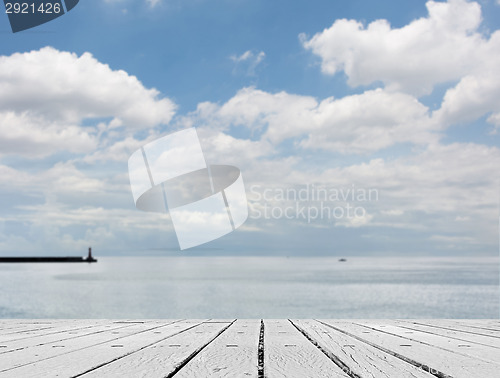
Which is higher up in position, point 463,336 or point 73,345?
point 73,345

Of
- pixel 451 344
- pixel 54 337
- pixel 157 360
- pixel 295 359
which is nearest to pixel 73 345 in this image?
pixel 54 337

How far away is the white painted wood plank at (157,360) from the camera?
286cm

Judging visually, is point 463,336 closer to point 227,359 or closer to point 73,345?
point 227,359

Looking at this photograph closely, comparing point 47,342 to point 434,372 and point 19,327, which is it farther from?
point 434,372

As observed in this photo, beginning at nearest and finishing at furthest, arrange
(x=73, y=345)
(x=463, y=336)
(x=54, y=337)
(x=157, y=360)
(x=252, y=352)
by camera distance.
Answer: (x=157, y=360)
(x=252, y=352)
(x=73, y=345)
(x=54, y=337)
(x=463, y=336)

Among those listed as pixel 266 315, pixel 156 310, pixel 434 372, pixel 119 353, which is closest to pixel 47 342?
pixel 119 353

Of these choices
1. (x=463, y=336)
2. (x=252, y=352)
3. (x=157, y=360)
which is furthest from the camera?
(x=463, y=336)

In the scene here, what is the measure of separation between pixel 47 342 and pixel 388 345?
3.10 m

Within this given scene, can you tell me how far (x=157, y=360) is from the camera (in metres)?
3.31

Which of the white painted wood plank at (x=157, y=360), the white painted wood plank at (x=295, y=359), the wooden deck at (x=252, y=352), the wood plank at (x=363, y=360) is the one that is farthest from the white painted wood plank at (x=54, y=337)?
the wood plank at (x=363, y=360)

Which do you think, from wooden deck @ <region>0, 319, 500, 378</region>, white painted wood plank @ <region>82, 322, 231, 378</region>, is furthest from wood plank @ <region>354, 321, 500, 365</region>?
white painted wood plank @ <region>82, 322, 231, 378</region>

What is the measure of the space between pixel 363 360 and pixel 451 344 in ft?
4.60

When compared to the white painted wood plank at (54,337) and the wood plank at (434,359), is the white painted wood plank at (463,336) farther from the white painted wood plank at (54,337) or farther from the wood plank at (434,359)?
the white painted wood plank at (54,337)

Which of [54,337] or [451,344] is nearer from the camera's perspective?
[451,344]
